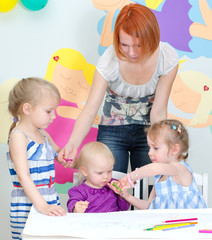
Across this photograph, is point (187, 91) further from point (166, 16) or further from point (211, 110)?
point (166, 16)

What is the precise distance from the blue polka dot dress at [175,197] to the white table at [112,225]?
31 cm

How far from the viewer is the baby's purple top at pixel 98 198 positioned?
64.9 inches

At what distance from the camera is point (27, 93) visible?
5.47 feet

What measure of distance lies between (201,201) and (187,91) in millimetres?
940

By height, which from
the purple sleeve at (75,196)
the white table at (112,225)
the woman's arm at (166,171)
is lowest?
the white table at (112,225)

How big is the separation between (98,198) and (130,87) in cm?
54

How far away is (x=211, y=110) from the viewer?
2.42m

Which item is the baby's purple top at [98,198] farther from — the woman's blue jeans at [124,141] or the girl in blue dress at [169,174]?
the woman's blue jeans at [124,141]

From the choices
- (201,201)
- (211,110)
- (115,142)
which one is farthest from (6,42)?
(201,201)

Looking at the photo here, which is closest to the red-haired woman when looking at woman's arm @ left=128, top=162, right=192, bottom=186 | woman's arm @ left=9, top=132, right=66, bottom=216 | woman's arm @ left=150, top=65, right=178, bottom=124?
woman's arm @ left=150, top=65, right=178, bottom=124

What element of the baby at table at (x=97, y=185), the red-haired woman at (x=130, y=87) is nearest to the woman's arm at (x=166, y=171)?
the baby at table at (x=97, y=185)

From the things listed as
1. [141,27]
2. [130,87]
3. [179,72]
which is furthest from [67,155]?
[179,72]

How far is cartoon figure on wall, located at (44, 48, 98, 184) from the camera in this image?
7.79 feet

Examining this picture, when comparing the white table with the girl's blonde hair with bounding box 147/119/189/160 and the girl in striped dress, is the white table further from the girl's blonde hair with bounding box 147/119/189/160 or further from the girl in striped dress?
the girl's blonde hair with bounding box 147/119/189/160
